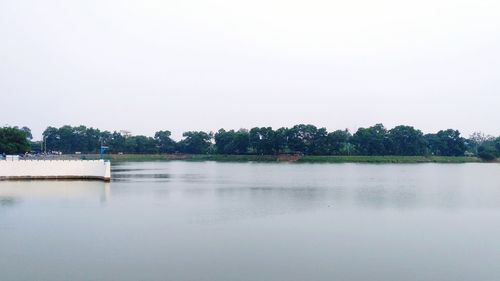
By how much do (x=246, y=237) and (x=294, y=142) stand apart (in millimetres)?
67545

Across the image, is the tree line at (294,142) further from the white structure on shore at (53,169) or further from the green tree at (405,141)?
the white structure on shore at (53,169)

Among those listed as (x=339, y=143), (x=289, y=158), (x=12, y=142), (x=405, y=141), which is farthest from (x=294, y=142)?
(x=12, y=142)

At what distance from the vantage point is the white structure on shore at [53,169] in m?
30.8

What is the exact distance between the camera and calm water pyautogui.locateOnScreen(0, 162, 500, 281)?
995 cm

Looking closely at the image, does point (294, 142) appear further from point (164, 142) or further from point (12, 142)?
point (12, 142)

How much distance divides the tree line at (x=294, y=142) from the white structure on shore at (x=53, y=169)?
50.5 m

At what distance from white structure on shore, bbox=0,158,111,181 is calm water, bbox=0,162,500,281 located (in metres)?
7.28

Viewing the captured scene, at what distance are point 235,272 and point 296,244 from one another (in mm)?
3042

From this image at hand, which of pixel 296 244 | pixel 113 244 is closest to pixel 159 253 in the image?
pixel 113 244

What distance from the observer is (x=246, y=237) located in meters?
13.3

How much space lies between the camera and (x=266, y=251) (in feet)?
38.2

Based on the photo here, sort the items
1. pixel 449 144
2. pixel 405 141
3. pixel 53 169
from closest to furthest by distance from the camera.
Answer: pixel 53 169 → pixel 405 141 → pixel 449 144

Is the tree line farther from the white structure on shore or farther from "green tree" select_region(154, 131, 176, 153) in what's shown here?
the white structure on shore

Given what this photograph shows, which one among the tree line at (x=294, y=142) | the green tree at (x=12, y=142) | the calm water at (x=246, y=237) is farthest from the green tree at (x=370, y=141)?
the calm water at (x=246, y=237)
